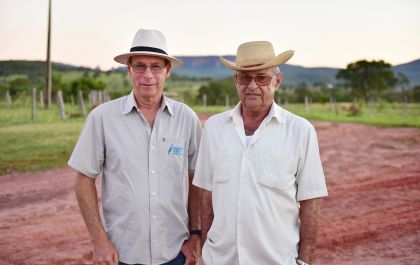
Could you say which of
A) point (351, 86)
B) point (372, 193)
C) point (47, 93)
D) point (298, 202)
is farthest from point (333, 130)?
point (351, 86)

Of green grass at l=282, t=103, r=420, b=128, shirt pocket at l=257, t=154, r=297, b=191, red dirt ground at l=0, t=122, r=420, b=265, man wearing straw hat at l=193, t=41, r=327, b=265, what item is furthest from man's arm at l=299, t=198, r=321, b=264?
green grass at l=282, t=103, r=420, b=128

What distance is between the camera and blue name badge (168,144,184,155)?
3.09 metres

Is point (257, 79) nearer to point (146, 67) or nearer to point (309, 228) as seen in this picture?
point (146, 67)

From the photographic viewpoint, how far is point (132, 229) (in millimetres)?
3035

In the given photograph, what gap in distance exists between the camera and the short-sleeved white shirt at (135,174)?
3016 mm

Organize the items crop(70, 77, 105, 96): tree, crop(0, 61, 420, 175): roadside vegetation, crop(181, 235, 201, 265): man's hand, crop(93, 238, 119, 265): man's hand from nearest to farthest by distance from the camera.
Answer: crop(93, 238, 119, 265): man's hand
crop(181, 235, 201, 265): man's hand
crop(0, 61, 420, 175): roadside vegetation
crop(70, 77, 105, 96): tree

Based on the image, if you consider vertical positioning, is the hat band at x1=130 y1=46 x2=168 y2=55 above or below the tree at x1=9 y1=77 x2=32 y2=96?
above

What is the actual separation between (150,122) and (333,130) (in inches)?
656

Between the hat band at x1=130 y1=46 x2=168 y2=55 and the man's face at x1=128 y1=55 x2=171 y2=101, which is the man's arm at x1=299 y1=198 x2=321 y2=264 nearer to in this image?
the man's face at x1=128 y1=55 x2=171 y2=101

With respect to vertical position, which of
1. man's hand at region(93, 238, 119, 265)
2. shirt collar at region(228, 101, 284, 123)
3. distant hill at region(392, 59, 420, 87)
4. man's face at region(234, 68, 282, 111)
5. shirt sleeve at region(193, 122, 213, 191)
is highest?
distant hill at region(392, 59, 420, 87)

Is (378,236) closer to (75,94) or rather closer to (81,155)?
(81,155)

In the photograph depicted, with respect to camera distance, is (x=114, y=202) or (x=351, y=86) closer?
(x=114, y=202)

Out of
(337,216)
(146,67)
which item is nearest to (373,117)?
(337,216)

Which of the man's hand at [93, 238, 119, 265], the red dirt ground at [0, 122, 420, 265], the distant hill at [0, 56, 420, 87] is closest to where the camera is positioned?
the man's hand at [93, 238, 119, 265]
